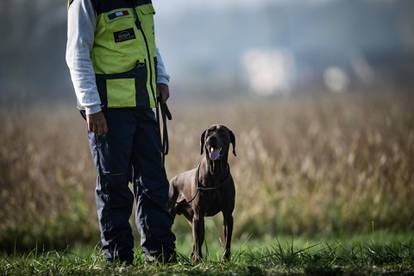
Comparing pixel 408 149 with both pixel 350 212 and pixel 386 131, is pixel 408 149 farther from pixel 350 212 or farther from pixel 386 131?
pixel 386 131

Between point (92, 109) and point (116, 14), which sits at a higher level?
point (116, 14)

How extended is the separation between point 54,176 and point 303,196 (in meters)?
3.01

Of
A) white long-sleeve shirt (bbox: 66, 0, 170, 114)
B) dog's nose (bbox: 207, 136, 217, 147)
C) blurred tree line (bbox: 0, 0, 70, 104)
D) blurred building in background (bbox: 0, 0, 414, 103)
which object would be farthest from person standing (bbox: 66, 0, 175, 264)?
blurred tree line (bbox: 0, 0, 70, 104)

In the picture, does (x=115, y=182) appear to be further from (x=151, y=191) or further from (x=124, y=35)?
(x=124, y=35)

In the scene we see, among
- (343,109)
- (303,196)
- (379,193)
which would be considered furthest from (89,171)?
(343,109)

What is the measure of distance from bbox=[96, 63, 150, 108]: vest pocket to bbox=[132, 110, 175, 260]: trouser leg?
6.8 inches

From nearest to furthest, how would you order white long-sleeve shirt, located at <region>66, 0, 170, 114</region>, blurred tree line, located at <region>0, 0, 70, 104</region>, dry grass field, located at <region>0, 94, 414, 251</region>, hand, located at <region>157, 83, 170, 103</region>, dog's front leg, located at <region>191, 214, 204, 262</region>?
white long-sleeve shirt, located at <region>66, 0, 170, 114</region>
dog's front leg, located at <region>191, 214, 204, 262</region>
hand, located at <region>157, 83, 170, 103</region>
dry grass field, located at <region>0, 94, 414, 251</region>
blurred tree line, located at <region>0, 0, 70, 104</region>

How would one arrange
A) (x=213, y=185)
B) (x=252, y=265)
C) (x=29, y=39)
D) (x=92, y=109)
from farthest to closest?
(x=29, y=39)
(x=213, y=185)
(x=92, y=109)
(x=252, y=265)

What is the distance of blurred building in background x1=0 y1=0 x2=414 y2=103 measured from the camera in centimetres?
4094

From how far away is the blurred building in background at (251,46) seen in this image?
40938 millimetres

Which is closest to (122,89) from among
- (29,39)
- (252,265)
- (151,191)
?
(151,191)

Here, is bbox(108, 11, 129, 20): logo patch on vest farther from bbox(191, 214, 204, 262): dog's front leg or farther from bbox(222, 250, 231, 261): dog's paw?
bbox(222, 250, 231, 261): dog's paw

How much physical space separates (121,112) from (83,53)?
0.48 meters

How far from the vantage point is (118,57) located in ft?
17.5
